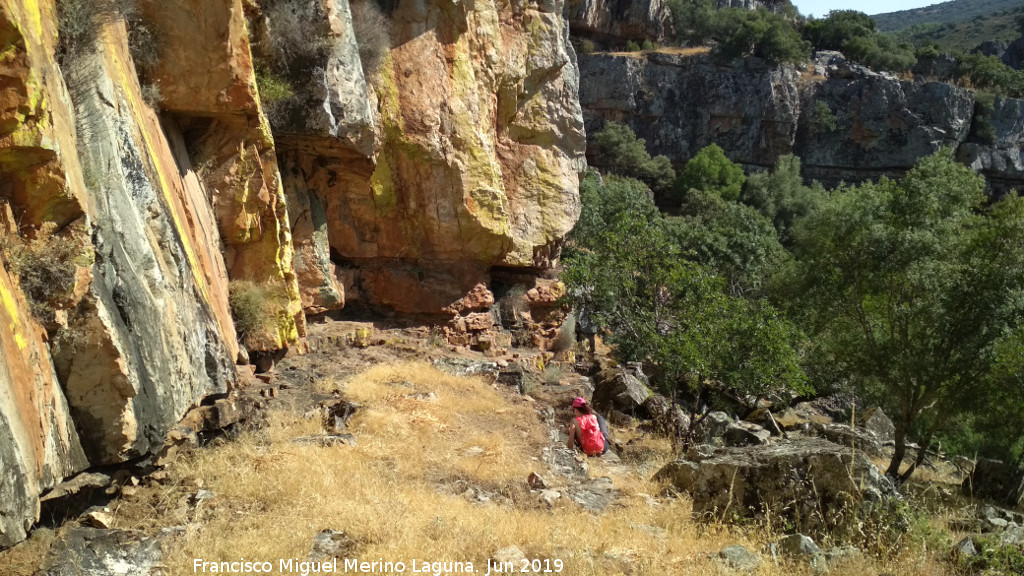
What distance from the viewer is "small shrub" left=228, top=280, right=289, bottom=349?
948cm

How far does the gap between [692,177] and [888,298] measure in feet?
102

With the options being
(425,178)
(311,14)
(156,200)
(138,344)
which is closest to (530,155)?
(425,178)

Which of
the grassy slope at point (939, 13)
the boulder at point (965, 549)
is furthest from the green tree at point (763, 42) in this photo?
the grassy slope at point (939, 13)

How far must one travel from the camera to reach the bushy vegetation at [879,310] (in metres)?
11.4

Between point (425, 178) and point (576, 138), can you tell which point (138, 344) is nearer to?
point (425, 178)

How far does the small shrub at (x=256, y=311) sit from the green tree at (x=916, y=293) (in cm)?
978

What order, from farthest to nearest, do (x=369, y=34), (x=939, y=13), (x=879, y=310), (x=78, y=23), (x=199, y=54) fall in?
(x=939, y=13), (x=369, y=34), (x=879, y=310), (x=199, y=54), (x=78, y=23)

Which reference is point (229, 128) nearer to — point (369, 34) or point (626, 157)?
point (369, 34)

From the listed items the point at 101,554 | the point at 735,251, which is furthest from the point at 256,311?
the point at 735,251

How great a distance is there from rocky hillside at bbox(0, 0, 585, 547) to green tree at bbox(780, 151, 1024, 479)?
665 centimetres

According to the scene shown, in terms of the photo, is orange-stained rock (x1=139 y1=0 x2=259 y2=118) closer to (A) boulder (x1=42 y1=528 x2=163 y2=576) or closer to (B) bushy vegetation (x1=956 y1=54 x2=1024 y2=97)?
(A) boulder (x1=42 y1=528 x2=163 y2=576)

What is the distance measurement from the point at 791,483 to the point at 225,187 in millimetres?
7325

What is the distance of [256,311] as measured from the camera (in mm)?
9602

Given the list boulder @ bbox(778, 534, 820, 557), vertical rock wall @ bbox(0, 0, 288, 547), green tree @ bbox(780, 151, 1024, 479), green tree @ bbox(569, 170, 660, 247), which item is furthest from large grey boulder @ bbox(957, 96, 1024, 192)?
vertical rock wall @ bbox(0, 0, 288, 547)
